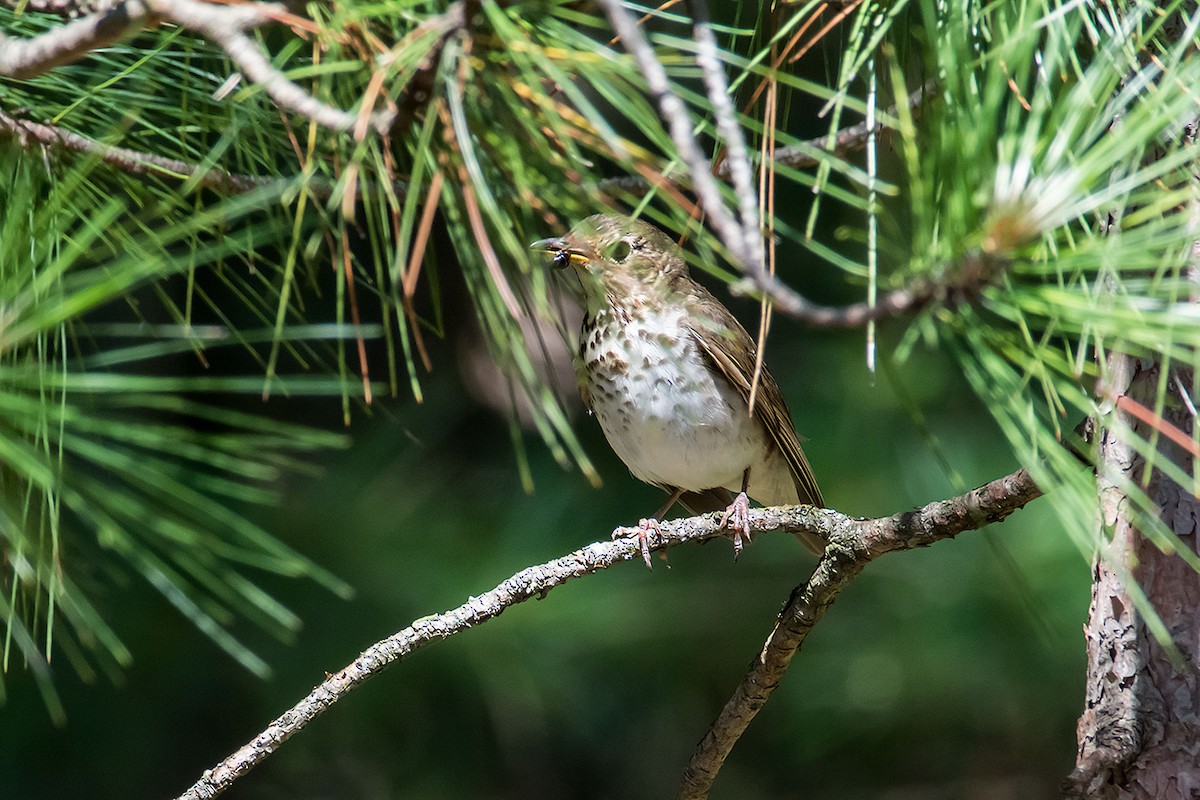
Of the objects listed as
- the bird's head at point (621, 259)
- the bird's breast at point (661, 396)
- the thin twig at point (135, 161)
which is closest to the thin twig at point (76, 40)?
the thin twig at point (135, 161)

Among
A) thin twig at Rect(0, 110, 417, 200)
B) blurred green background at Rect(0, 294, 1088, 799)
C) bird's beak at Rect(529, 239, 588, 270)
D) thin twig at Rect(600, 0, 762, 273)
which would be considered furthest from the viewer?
blurred green background at Rect(0, 294, 1088, 799)

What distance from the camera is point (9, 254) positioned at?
3.37 feet

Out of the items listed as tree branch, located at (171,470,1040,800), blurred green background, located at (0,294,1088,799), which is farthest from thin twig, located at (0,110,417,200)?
blurred green background, located at (0,294,1088,799)

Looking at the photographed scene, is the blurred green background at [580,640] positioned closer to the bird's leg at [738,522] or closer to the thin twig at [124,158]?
the bird's leg at [738,522]

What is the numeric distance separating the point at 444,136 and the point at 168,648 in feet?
6.75

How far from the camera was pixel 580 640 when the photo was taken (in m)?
2.71

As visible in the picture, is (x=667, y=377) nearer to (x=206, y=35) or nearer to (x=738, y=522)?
(x=738, y=522)

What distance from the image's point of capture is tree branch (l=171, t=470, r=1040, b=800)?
4.25 feet

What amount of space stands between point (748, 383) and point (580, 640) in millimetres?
790

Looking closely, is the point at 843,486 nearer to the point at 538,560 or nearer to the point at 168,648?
the point at 538,560

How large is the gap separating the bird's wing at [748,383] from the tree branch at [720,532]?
57 cm

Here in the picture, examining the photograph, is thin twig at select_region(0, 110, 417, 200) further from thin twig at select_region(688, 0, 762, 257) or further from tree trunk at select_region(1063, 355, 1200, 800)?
tree trunk at select_region(1063, 355, 1200, 800)

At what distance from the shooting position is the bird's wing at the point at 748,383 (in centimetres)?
219

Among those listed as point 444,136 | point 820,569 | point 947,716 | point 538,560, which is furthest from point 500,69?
point 947,716
